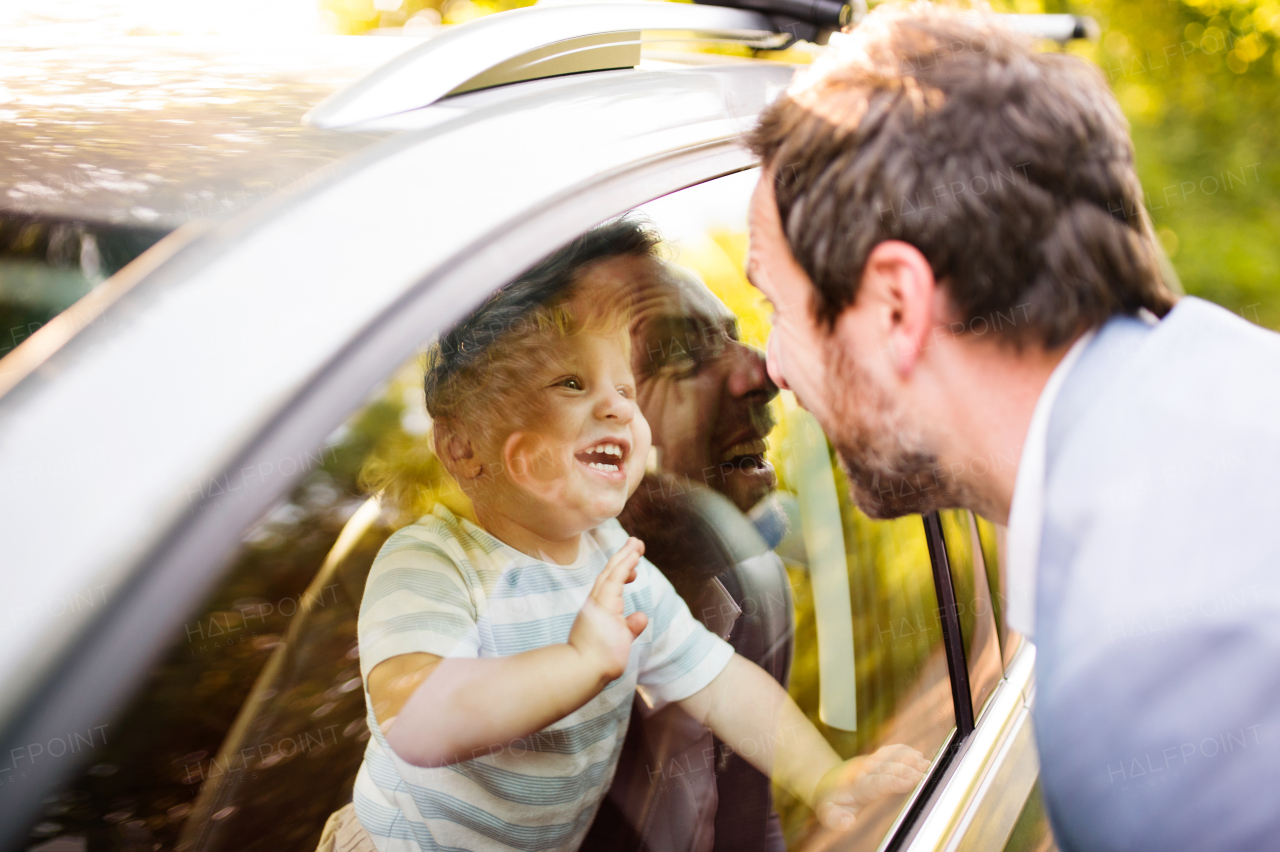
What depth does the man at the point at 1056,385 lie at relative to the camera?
96cm

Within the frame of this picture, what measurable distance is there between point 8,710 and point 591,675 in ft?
2.53

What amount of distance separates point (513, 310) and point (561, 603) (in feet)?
1.43

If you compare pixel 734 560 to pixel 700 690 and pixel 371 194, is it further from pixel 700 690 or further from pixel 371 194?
pixel 371 194

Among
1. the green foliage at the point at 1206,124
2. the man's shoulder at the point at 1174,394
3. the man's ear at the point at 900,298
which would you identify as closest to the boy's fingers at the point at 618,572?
the man's ear at the point at 900,298

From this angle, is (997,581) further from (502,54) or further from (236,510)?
(236,510)

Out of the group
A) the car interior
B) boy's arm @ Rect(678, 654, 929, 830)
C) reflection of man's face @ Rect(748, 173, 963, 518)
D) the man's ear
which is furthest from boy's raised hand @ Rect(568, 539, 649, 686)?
the man's ear

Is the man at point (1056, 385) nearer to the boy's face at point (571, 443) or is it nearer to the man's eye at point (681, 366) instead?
the man's eye at point (681, 366)

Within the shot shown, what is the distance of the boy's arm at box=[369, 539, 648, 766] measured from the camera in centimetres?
118

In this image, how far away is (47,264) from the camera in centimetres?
115

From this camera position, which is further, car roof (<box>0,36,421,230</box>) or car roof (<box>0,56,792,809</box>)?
car roof (<box>0,36,421,230</box>)

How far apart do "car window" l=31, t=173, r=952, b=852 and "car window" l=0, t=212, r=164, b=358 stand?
43 centimetres

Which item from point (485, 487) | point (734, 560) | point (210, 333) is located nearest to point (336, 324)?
point (210, 333)

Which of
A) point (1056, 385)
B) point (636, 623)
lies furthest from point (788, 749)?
point (1056, 385)

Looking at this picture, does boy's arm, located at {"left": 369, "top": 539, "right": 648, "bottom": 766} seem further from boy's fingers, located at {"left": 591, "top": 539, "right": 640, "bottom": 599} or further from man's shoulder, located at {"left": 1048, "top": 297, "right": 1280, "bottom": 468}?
man's shoulder, located at {"left": 1048, "top": 297, "right": 1280, "bottom": 468}
